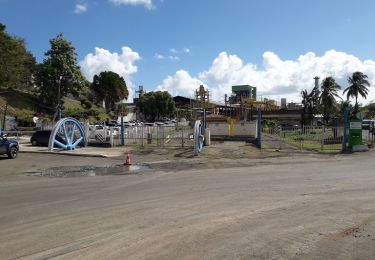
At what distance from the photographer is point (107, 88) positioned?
327 feet

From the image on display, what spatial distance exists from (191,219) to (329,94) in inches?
3941

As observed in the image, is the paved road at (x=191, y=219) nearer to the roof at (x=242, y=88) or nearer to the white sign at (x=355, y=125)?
the white sign at (x=355, y=125)

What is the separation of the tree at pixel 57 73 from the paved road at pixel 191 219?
57.2 meters

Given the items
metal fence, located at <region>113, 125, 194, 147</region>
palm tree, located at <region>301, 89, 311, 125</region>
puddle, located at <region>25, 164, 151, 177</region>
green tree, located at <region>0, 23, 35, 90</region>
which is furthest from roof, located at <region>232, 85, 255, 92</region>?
puddle, located at <region>25, 164, 151, 177</region>

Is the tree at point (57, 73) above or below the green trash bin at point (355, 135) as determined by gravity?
above

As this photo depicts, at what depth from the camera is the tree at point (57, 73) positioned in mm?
68938

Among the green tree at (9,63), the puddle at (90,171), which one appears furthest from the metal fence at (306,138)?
the green tree at (9,63)

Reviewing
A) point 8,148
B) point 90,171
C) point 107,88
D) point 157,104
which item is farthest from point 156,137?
point 157,104

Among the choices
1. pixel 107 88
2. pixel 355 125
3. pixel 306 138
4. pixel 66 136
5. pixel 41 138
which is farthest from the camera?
pixel 107 88

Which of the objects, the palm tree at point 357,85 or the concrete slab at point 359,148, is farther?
the palm tree at point 357,85

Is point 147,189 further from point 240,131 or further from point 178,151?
point 240,131

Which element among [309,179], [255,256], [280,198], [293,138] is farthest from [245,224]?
[293,138]

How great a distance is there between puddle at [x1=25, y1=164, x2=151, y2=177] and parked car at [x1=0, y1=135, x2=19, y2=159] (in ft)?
19.3

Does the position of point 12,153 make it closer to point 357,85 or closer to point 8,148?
point 8,148
